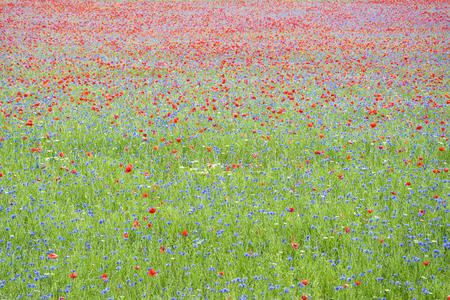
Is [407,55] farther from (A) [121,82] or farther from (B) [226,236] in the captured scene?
(B) [226,236]

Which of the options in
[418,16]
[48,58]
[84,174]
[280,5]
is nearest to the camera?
[84,174]

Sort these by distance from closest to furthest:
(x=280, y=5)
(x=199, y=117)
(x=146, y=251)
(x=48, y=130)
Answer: (x=146, y=251) < (x=48, y=130) < (x=199, y=117) < (x=280, y=5)

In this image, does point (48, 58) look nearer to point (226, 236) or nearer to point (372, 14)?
point (226, 236)

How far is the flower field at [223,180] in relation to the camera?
387 centimetres

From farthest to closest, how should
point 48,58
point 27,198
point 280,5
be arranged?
point 280,5 → point 48,58 → point 27,198

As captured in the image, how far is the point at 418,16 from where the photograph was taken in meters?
25.1

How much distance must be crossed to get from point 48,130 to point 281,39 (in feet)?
46.8

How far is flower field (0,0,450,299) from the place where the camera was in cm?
387

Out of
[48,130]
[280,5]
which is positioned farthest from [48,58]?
[280,5]

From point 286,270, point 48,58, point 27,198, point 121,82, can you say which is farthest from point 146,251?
point 48,58

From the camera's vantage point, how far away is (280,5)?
95.3 ft

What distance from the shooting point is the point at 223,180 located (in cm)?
594

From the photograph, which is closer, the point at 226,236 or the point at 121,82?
the point at 226,236

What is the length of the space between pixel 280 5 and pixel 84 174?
26040 mm
